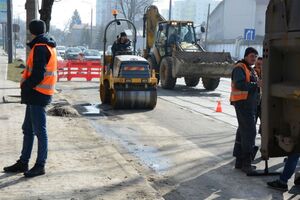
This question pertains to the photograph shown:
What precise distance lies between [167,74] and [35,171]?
1348 centimetres

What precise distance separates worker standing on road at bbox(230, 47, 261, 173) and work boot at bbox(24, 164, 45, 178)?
2917 mm

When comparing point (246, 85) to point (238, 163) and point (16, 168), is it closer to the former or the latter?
point (238, 163)

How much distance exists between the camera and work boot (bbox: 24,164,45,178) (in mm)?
6062

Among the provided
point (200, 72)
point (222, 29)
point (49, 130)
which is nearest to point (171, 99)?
point (200, 72)

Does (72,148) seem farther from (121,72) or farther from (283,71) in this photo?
(121,72)

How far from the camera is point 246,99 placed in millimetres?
6977

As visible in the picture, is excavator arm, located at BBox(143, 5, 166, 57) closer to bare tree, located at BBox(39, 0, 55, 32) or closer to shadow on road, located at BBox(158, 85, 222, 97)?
shadow on road, located at BBox(158, 85, 222, 97)

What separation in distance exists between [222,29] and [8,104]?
72.8m

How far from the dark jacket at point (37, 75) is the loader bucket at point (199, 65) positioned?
12511 mm

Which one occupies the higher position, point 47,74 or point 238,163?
point 47,74

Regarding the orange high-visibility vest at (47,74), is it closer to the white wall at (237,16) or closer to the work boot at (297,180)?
the work boot at (297,180)

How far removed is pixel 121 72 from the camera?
12.9 metres

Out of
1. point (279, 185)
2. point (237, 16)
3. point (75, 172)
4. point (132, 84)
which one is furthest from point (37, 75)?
point (237, 16)

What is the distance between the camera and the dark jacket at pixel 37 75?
5.99 meters
